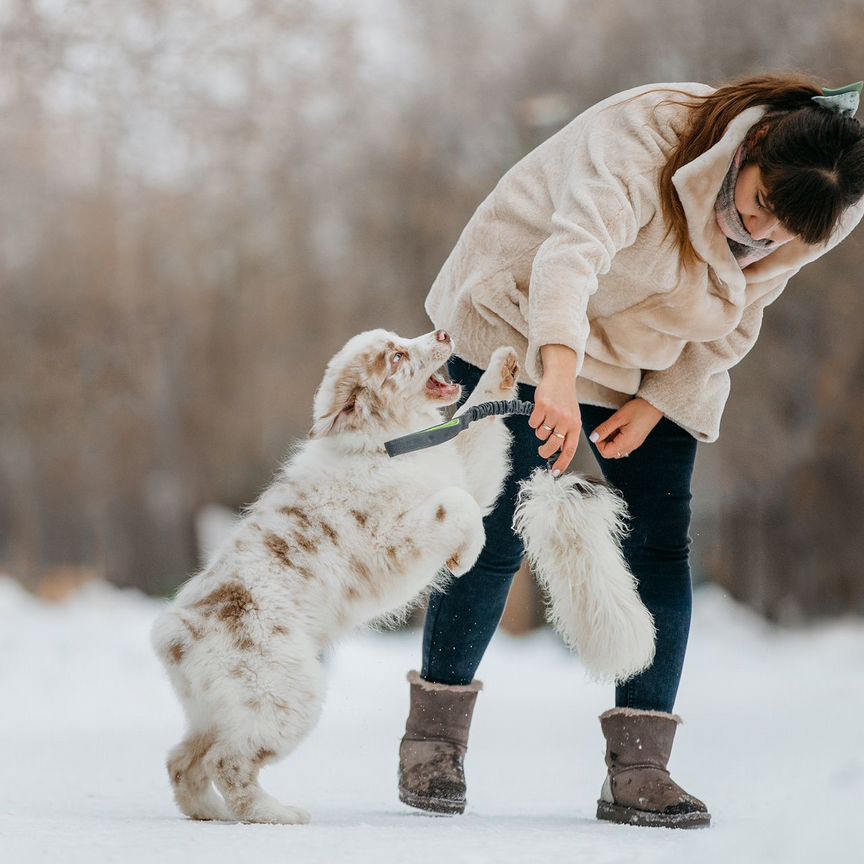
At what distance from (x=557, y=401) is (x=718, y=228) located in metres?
0.58

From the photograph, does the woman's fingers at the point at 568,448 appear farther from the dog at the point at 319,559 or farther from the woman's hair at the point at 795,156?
the woman's hair at the point at 795,156

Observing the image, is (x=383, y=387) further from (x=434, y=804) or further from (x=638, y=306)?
(x=434, y=804)

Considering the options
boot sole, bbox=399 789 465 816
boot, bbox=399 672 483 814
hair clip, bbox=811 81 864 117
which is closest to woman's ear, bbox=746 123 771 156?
hair clip, bbox=811 81 864 117

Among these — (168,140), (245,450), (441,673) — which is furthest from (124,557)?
(441,673)

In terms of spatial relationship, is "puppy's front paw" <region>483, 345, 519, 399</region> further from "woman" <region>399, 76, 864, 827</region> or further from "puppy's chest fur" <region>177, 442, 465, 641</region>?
"puppy's chest fur" <region>177, 442, 465, 641</region>

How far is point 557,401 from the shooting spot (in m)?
2.04

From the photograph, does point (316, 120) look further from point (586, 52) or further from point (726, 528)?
point (726, 528)

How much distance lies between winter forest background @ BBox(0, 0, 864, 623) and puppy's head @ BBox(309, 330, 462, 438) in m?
4.57

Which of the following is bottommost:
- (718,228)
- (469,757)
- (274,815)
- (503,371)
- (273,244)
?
(469,757)

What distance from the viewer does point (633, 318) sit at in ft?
7.91

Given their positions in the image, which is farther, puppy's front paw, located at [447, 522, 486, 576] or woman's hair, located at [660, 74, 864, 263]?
puppy's front paw, located at [447, 522, 486, 576]

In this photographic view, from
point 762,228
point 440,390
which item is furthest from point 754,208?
point 440,390

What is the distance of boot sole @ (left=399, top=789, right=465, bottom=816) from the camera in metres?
2.49

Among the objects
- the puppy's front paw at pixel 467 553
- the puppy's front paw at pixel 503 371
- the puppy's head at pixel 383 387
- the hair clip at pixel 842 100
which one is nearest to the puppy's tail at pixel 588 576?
the puppy's front paw at pixel 467 553
